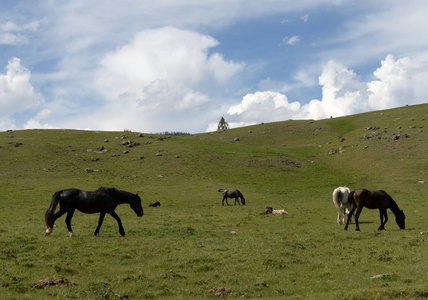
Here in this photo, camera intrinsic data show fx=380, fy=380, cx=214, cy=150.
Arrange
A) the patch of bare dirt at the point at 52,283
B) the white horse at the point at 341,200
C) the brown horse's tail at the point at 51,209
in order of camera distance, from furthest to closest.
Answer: the white horse at the point at 341,200 → the brown horse's tail at the point at 51,209 → the patch of bare dirt at the point at 52,283

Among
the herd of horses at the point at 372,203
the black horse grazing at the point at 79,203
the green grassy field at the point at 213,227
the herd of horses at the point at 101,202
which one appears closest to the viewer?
the green grassy field at the point at 213,227

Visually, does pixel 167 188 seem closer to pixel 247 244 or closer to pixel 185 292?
pixel 247 244

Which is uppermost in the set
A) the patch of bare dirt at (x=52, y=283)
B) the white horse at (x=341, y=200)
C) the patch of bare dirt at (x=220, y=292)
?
the white horse at (x=341, y=200)

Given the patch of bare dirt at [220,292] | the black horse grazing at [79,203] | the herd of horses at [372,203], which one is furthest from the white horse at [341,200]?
the patch of bare dirt at [220,292]

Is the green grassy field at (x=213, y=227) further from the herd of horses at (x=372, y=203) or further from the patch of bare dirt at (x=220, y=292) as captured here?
the herd of horses at (x=372, y=203)

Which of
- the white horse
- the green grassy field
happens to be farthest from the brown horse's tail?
the white horse

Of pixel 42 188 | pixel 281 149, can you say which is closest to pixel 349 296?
pixel 42 188

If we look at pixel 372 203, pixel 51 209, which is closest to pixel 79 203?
pixel 51 209

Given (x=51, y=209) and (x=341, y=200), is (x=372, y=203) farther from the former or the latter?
(x=51, y=209)

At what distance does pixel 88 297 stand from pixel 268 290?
5.67 metres

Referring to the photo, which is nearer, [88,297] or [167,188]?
[88,297]

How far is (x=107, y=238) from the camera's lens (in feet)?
65.6

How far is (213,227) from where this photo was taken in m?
25.9

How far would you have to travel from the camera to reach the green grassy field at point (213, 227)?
1288cm
